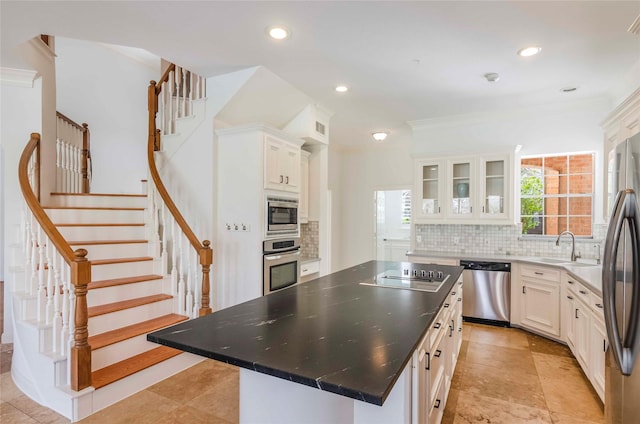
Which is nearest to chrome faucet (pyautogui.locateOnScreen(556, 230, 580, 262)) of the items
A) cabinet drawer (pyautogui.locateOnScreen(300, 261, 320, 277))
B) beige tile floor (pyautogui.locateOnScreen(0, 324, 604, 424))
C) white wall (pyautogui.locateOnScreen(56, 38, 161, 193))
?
beige tile floor (pyautogui.locateOnScreen(0, 324, 604, 424))

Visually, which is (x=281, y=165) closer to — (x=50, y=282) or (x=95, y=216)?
(x=95, y=216)

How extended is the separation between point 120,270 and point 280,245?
5.44ft

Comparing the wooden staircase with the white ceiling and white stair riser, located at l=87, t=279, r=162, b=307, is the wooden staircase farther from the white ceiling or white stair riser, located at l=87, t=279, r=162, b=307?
the white ceiling

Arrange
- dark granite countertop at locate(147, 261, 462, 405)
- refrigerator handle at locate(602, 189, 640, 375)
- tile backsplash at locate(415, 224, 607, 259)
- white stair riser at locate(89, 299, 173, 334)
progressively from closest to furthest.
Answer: dark granite countertop at locate(147, 261, 462, 405) → refrigerator handle at locate(602, 189, 640, 375) → white stair riser at locate(89, 299, 173, 334) → tile backsplash at locate(415, 224, 607, 259)

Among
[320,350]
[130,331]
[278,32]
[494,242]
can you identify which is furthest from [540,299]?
[130,331]

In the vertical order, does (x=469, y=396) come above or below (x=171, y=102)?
below

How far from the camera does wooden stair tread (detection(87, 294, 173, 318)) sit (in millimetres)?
2807

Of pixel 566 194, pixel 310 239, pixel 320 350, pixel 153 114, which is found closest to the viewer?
pixel 320 350

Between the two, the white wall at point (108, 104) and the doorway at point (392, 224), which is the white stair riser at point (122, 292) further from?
the doorway at point (392, 224)

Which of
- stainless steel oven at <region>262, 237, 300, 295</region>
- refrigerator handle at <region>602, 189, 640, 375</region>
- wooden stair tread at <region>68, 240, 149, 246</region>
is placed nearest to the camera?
refrigerator handle at <region>602, 189, 640, 375</region>

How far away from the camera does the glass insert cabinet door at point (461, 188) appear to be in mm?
4516

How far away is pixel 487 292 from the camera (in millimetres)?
4160

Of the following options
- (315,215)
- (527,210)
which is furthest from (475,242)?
(315,215)

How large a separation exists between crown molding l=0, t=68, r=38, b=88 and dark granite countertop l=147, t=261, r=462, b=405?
358cm
